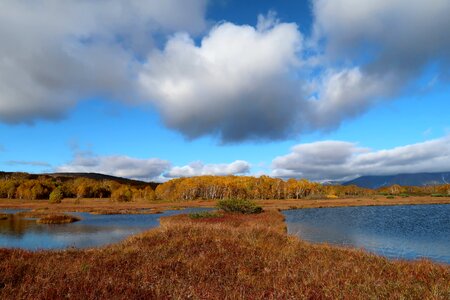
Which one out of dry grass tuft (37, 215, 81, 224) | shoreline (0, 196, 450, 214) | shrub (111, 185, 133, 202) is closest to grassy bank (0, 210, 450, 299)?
dry grass tuft (37, 215, 81, 224)

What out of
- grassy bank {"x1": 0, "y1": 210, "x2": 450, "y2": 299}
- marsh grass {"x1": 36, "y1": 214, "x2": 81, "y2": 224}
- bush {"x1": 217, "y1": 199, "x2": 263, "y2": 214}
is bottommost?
marsh grass {"x1": 36, "y1": 214, "x2": 81, "y2": 224}

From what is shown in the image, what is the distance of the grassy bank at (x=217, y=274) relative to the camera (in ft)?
32.3

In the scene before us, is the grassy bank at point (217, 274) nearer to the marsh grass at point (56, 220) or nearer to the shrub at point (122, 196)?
the marsh grass at point (56, 220)

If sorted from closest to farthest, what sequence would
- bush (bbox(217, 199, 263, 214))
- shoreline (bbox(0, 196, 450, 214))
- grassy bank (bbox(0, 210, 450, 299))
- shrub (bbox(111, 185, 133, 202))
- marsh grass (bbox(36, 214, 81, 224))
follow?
grassy bank (bbox(0, 210, 450, 299)) < bush (bbox(217, 199, 263, 214)) < marsh grass (bbox(36, 214, 81, 224)) < shoreline (bbox(0, 196, 450, 214)) < shrub (bbox(111, 185, 133, 202))

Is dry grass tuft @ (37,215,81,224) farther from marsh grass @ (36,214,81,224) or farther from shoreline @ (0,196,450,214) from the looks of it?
shoreline @ (0,196,450,214)

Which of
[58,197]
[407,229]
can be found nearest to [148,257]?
[407,229]

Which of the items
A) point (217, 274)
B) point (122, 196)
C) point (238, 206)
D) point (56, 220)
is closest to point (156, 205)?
point (122, 196)

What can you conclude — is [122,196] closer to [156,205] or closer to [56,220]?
[156,205]

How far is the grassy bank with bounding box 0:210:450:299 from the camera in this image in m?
9.84

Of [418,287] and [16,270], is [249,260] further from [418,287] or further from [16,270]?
[16,270]

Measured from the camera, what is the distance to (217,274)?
13.2 metres

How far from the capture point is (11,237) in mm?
39875

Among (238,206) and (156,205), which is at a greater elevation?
(238,206)

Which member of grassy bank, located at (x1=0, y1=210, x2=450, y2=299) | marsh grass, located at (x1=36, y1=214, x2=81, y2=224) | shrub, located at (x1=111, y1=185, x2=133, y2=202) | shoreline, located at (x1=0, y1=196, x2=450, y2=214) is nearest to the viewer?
grassy bank, located at (x1=0, y1=210, x2=450, y2=299)
